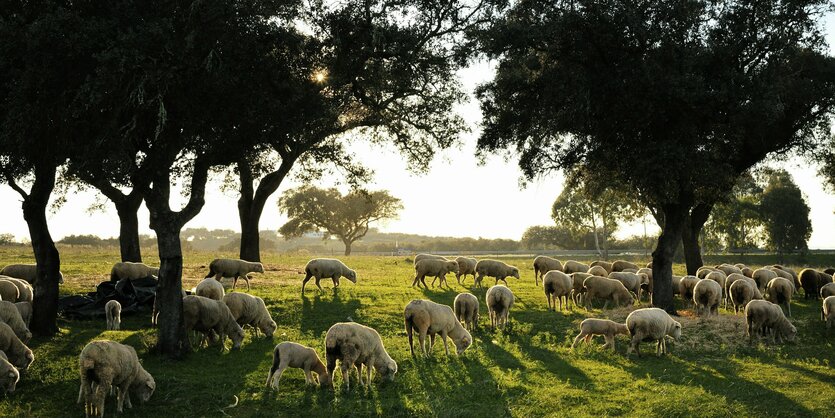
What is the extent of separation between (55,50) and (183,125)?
10.0 ft

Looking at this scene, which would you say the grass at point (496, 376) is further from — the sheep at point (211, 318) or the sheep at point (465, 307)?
the sheep at point (465, 307)

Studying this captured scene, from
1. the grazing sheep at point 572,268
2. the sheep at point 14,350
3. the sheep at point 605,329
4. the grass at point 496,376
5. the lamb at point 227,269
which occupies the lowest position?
the grass at point 496,376

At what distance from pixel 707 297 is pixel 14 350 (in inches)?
790

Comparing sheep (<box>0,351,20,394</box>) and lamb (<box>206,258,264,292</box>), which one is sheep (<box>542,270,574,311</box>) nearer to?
lamb (<box>206,258,264,292</box>)

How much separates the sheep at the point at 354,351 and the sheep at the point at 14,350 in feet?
20.1

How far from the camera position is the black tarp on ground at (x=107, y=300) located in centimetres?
1978

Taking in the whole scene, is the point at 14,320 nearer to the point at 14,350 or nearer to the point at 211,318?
the point at 14,350

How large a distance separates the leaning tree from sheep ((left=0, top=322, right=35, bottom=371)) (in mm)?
16634

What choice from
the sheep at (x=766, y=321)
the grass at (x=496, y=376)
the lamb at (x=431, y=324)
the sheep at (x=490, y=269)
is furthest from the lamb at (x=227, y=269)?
the sheep at (x=766, y=321)

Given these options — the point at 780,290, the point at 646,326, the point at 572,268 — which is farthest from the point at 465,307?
the point at 572,268

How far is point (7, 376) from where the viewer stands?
39.4 feet

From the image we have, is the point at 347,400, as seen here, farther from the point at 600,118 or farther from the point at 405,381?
the point at 600,118

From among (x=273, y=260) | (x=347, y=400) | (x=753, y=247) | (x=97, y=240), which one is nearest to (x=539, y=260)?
(x=273, y=260)

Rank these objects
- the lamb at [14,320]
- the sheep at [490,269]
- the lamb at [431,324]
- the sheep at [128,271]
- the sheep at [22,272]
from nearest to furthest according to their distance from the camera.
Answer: the lamb at [14,320] → the lamb at [431,324] → the sheep at [22,272] → the sheep at [128,271] → the sheep at [490,269]
